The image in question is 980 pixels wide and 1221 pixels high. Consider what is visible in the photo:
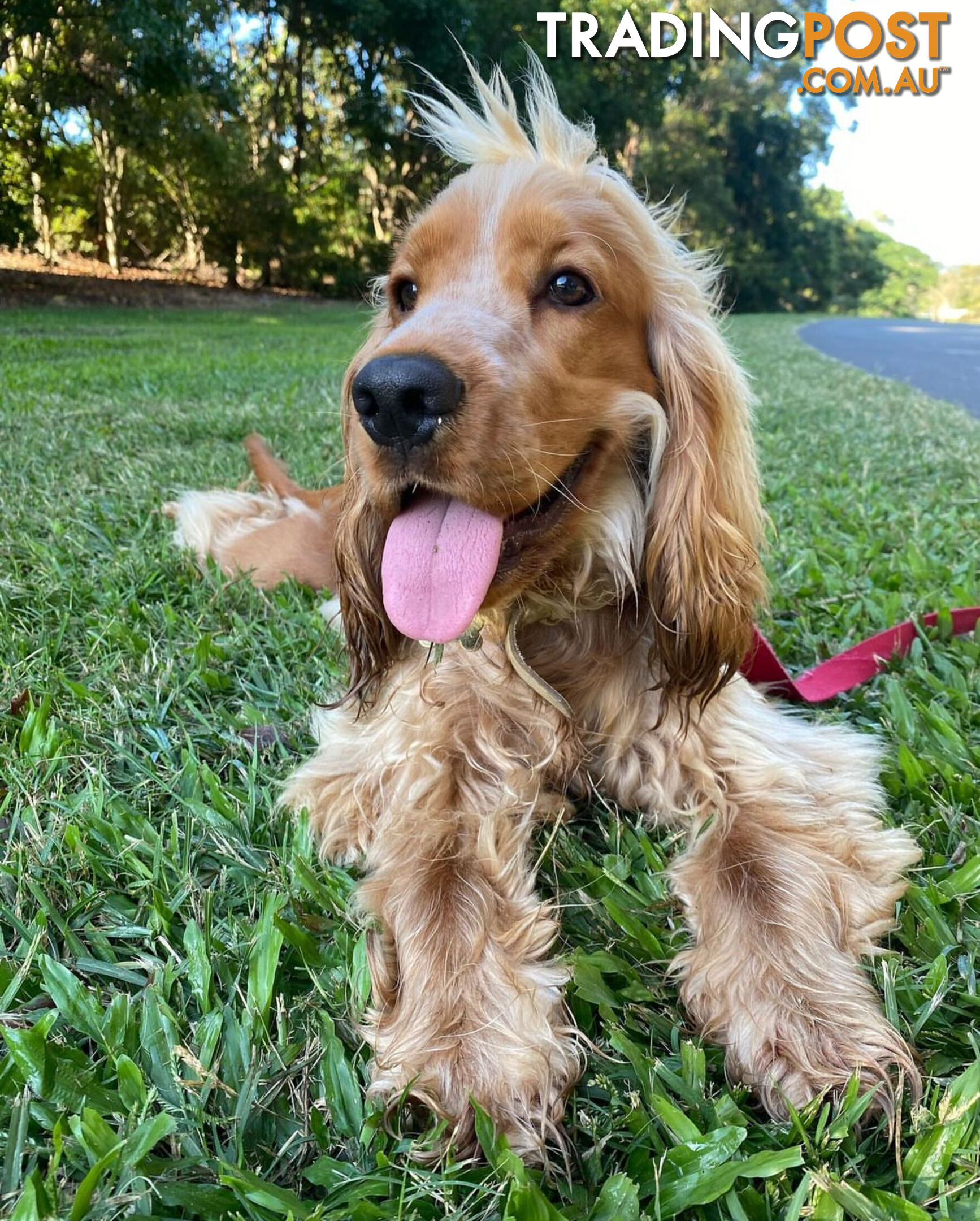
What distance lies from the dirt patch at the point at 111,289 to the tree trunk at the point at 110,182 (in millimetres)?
820

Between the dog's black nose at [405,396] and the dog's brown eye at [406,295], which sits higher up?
the dog's brown eye at [406,295]

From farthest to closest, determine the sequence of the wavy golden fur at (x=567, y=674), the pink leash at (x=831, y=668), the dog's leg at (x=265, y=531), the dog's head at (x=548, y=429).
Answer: the dog's leg at (x=265, y=531) < the pink leash at (x=831, y=668) < the dog's head at (x=548, y=429) < the wavy golden fur at (x=567, y=674)

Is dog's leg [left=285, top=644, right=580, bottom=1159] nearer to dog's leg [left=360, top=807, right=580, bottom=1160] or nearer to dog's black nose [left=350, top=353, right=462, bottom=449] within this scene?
dog's leg [left=360, top=807, right=580, bottom=1160]

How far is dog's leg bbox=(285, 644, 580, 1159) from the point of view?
133cm

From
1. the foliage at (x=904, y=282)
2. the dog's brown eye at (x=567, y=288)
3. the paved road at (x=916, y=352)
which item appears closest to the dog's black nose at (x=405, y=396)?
the dog's brown eye at (x=567, y=288)

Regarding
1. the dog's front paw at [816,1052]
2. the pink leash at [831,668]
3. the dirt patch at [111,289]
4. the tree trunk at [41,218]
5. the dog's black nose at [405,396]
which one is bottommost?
the dog's front paw at [816,1052]

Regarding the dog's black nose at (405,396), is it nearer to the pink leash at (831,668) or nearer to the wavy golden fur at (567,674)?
the wavy golden fur at (567,674)

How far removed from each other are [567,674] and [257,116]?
29744 millimetres

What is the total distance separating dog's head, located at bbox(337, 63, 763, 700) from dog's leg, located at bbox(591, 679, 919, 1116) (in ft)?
0.67

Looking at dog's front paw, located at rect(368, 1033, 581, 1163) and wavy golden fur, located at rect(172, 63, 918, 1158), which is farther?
wavy golden fur, located at rect(172, 63, 918, 1158)

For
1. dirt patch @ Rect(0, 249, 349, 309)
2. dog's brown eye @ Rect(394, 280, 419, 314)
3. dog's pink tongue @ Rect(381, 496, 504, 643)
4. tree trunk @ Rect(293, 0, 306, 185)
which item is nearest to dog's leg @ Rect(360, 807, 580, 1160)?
dog's pink tongue @ Rect(381, 496, 504, 643)

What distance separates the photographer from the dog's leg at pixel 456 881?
4.35 ft

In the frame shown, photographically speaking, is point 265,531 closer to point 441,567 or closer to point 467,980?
point 441,567

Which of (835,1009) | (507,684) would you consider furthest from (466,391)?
(835,1009)
